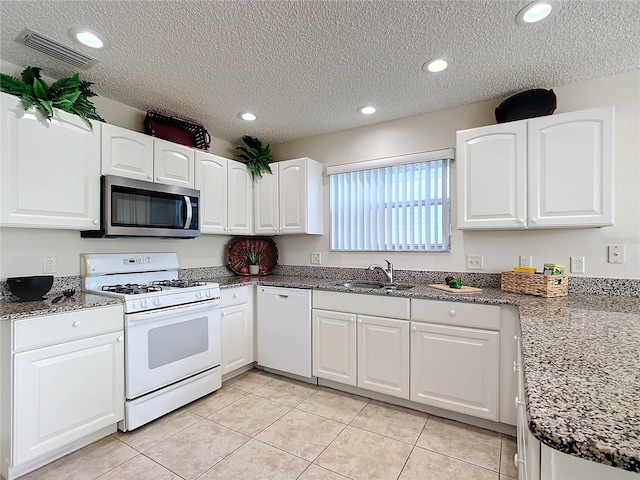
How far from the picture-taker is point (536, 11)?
159 centimetres

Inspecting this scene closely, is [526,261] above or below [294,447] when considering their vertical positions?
above

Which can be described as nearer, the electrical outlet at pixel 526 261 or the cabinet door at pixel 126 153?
the cabinet door at pixel 126 153

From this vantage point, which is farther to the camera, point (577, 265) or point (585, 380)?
point (577, 265)

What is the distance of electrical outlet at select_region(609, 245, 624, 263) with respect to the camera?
7.09 ft

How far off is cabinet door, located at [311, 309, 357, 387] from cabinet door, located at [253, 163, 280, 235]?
3.66 feet

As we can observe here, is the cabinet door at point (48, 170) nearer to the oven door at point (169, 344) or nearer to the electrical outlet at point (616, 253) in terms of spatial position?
the oven door at point (169, 344)

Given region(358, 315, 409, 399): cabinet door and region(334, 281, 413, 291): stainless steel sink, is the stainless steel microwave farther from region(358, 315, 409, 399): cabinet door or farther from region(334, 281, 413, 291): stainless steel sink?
region(358, 315, 409, 399): cabinet door

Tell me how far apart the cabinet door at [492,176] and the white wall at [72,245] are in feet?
8.26

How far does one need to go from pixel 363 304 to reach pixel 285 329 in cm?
83

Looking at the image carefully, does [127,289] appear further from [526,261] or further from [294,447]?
[526,261]

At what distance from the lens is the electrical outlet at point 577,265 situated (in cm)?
228

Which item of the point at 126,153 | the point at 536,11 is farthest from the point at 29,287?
the point at 536,11

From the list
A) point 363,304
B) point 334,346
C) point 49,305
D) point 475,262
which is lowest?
point 334,346

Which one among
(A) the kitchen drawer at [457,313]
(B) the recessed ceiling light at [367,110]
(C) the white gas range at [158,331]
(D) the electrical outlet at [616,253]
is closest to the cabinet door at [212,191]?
(C) the white gas range at [158,331]
